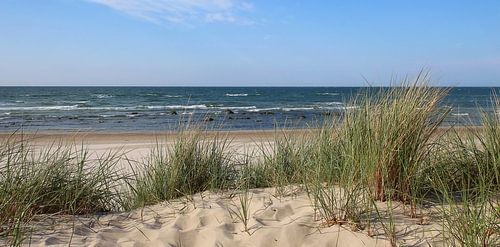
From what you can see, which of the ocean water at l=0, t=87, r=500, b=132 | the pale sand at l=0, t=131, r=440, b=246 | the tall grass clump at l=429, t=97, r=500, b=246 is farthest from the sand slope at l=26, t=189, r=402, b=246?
the ocean water at l=0, t=87, r=500, b=132

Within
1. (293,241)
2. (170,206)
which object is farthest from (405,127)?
(170,206)

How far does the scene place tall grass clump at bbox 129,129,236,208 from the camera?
4.97m

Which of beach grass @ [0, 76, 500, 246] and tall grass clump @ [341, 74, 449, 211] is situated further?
tall grass clump @ [341, 74, 449, 211]

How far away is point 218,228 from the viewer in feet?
12.6

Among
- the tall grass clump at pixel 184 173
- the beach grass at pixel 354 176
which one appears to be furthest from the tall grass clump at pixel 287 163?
the tall grass clump at pixel 184 173

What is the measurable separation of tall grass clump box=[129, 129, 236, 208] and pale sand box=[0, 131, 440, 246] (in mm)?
382

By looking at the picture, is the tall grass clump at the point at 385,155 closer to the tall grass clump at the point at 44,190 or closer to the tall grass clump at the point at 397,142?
the tall grass clump at the point at 397,142

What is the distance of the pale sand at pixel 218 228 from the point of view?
3.50 metres

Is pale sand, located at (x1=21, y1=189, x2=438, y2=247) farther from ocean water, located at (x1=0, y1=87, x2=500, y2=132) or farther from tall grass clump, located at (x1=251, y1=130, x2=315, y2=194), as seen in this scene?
ocean water, located at (x1=0, y1=87, x2=500, y2=132)

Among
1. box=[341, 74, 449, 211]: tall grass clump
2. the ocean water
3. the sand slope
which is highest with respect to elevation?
box=[341, 74, 449, 211]: tall grass clump

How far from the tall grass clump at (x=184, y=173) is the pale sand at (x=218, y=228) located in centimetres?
38

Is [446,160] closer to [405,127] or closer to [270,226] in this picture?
[405,127]

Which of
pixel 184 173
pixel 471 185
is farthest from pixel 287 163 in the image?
pixel 471 185

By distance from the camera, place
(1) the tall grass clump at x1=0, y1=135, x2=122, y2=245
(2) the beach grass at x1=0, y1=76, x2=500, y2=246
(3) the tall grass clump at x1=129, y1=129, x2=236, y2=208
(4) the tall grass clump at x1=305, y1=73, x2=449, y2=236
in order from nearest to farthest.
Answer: (2) the beach grass at x1=0, y1=76, x2=500, y2=246, (4) the tall grass clump at x1=305, y1=73, x2=449, y2=236, (1) the tall grass clump at x1=0, y1=135, x2=122, y2=245, (3) the tall grass clump at x1=129, y1=129, x2=236, y2=208
